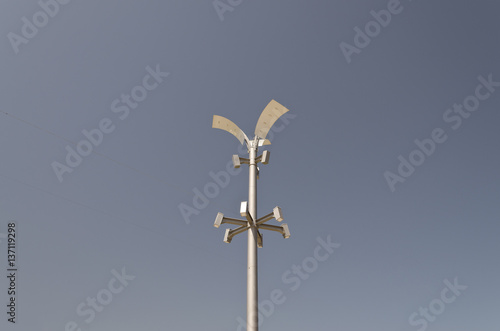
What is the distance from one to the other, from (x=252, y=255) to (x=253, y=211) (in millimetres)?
1233

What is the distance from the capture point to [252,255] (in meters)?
10.9

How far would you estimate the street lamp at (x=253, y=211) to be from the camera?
34.3ft

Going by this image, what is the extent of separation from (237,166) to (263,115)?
184cm

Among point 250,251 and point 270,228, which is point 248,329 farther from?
point 270,228

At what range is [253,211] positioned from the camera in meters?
11.3

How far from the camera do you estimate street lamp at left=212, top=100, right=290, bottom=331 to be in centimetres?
1045

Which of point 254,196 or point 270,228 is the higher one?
point 254,196

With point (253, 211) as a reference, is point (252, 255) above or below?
below

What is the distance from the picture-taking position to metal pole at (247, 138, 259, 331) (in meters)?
10.2

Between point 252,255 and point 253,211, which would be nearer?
point 252,255

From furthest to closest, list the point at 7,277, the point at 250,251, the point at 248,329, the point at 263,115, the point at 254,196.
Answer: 1. the point at 7,277
2. the point at 263,115
3. the point at 254,196
4. the point at 250,251
5. the point at 248,329

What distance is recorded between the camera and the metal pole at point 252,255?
33.5 ft

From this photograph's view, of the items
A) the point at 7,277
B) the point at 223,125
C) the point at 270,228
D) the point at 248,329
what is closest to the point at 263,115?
the point at 223,125

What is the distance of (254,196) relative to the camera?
38.1 feet
